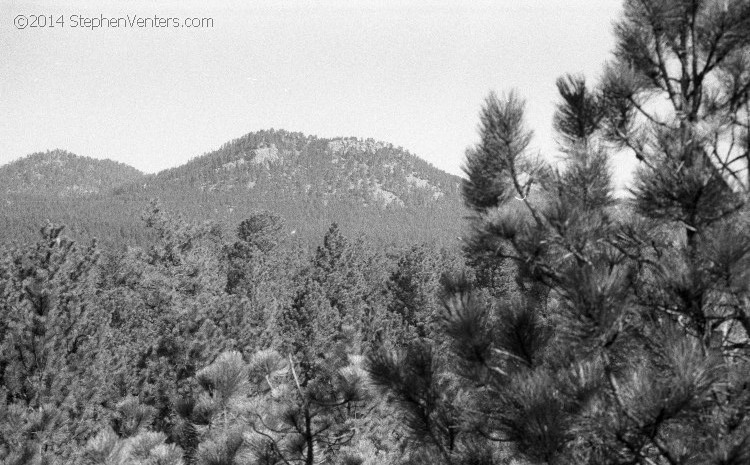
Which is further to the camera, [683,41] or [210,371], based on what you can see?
[210,371]

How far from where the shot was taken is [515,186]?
3080 millimetres

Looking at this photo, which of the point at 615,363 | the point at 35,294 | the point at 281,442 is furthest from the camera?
the point at 35,294

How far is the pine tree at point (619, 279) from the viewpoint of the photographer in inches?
91.2

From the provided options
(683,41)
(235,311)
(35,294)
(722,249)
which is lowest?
(235,311)

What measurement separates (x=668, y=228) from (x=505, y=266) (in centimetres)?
2038

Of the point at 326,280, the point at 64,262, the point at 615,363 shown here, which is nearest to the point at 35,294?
the point at 64,262

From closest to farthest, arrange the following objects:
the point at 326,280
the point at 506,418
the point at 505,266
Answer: the point at 506,418 < the point at 505,266 < the point at 326,280

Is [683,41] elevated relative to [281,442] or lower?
elevated

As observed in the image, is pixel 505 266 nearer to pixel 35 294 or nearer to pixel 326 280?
pixel 326 280

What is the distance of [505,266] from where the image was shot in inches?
908

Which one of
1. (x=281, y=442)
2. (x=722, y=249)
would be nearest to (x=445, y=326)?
(x=722, y=249)

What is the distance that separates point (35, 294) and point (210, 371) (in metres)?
8.94

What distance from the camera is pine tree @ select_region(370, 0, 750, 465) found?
91.2 inches

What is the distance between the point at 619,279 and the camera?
235 cm
